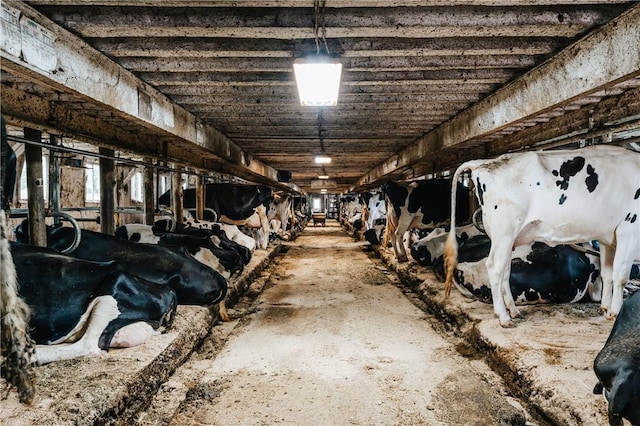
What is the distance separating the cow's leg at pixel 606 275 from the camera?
13.4 feet

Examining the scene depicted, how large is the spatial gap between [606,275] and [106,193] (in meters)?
5.91

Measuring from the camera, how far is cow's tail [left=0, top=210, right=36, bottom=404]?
1488 mm

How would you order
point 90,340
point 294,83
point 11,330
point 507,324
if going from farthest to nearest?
point 294,83 → point 507,324 → point 90,340 → point 11,330

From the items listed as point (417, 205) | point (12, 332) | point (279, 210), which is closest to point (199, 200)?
point (417, 205)

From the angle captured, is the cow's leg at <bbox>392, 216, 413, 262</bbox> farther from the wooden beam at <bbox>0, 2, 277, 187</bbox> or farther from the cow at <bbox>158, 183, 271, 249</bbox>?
the wooden beam at <bbox>0, 2, 277, 187</bbox>

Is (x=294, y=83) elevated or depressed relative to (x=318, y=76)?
elevated

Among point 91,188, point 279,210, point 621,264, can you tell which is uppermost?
point 91,188

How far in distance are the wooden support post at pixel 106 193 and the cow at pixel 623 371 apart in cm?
560

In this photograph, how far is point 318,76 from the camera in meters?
3.31

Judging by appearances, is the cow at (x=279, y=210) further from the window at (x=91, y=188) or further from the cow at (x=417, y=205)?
the window at (x=91, y=188)

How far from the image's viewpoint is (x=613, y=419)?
1699mm

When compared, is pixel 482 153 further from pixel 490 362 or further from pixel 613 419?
pixel 613 419

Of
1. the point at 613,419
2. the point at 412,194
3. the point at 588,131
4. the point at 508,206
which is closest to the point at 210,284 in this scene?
the point at 508,206

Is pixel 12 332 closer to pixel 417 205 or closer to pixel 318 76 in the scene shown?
pixel 318 76
